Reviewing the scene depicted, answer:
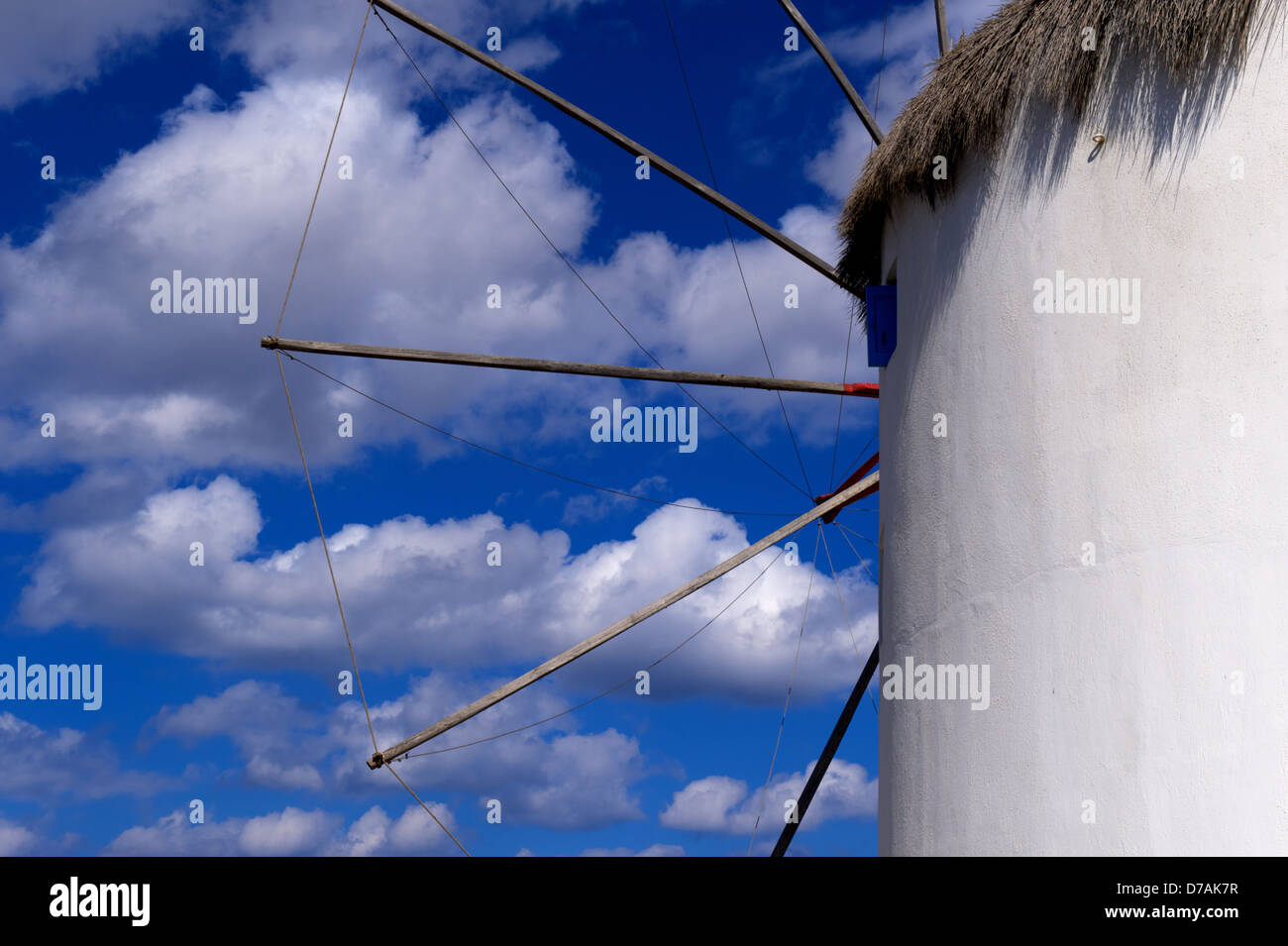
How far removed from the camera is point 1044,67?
20.6ft

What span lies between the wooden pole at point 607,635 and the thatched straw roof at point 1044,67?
255 centimetres

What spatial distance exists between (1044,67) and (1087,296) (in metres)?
1.16

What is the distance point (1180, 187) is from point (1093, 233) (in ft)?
1.43

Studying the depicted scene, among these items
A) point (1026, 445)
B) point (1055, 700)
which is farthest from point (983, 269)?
point (1055, 700)

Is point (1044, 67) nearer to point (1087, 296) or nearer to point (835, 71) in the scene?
point (1087, 296)

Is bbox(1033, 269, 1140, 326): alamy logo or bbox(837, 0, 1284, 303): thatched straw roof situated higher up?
bbox(837, 0, 1284, 303): thatched straw roof

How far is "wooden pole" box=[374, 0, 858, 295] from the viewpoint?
935cm

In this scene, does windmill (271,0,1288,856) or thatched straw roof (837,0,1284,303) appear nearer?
windmill (271,0,1288,856)

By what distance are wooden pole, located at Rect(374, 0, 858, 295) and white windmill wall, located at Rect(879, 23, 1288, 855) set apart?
8.60ft

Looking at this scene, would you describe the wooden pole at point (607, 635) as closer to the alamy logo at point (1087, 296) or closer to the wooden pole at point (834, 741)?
the wooden pole at point (834, 741)
